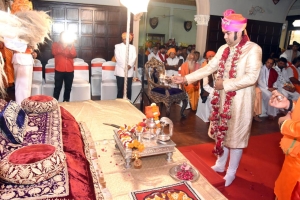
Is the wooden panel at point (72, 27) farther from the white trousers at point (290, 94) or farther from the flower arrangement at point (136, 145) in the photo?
the flower arrangement at point (136, 145)

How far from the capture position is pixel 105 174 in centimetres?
222

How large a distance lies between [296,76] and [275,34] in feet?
16.8

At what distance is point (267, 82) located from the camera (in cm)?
607

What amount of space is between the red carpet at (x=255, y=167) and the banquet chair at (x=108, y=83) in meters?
3.11

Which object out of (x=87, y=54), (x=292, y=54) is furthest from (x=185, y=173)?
(x=292, y=54)

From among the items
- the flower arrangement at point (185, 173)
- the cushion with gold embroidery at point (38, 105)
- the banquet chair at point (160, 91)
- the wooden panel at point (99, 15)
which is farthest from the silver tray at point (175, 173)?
the wooden panel at point (99, 15)

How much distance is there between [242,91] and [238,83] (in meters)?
0.18

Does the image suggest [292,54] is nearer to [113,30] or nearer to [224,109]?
[113,30]

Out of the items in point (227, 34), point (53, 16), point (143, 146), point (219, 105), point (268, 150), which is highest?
point (53, 16)

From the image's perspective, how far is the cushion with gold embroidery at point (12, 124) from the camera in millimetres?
1916

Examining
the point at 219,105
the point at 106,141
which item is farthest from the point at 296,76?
the point at 106,141

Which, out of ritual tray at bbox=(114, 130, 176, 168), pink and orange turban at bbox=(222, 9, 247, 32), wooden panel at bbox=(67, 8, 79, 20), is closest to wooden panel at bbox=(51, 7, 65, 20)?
wooden panel at bbox=(67, 8, 79, 20)

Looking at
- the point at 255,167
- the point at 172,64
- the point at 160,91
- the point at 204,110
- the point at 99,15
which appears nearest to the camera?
the point at 255,167

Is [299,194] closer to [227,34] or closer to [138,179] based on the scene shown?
[138,179]
